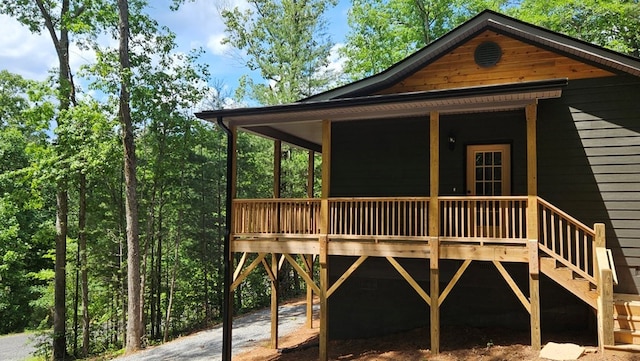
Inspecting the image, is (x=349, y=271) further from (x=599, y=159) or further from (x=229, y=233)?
(x=599, y=159)

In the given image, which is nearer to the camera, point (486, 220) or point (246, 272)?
point (486, 220)

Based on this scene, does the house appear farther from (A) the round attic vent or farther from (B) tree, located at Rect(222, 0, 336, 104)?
(B) tree, located at Rect(222, 0, 336, 104)

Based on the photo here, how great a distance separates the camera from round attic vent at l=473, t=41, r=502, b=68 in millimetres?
9227

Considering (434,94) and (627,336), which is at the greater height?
(434,94)

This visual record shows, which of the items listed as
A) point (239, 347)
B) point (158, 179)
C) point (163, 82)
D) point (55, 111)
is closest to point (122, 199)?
point (158, 179)

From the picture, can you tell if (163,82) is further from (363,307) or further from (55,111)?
(363,307)

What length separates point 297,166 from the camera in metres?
21.3

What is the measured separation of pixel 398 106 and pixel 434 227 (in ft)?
7.51

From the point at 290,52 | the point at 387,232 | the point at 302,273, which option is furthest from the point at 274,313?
the point at 290,52

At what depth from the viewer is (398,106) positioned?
7742mm

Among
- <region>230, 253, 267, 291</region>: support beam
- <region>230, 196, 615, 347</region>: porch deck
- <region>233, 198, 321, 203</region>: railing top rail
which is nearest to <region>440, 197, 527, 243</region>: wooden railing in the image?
<region>230, 196, 615, 347</region>: porch deck

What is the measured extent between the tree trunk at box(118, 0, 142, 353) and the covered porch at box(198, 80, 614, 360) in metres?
6.52

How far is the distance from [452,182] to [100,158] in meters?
11.8

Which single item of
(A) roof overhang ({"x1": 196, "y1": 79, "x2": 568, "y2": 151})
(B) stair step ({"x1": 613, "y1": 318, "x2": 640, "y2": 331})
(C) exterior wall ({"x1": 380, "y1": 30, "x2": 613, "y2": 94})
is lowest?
(B) stair step ({"x1": 613, "y1": 318, "x2": 640, "y2": 331})
